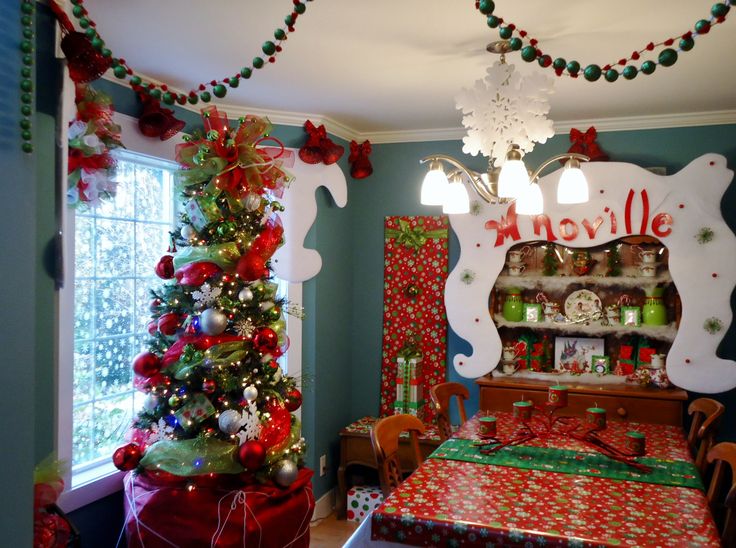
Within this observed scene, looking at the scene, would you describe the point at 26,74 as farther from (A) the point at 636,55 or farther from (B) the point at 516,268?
(B) the point at 516,268

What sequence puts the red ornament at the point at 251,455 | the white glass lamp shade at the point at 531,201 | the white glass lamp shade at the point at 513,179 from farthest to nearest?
the red ornament at the point at 251,455, the white glass lamp shade at the point at 531,201, the white glass lamp shade at the point at 513,179

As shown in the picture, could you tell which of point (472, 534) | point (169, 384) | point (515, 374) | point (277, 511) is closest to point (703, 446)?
point (515, 374)

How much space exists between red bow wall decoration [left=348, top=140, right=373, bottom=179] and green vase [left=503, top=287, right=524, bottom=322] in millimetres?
1246

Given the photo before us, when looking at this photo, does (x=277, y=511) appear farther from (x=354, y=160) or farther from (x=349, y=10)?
(x=354, y=160)

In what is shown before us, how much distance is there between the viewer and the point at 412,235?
428 centimetres

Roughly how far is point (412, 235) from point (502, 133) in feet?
5.67

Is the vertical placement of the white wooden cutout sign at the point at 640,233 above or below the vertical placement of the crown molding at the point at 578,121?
below

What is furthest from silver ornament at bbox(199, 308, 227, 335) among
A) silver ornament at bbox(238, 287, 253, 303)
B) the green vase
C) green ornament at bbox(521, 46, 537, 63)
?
the green vase

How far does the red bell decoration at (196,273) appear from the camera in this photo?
8.56 ft

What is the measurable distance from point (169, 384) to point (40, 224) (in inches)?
32.0

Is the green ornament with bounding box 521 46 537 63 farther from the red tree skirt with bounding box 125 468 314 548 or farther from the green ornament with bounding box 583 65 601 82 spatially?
the red tree skirt with bounding box 125 468 314 548

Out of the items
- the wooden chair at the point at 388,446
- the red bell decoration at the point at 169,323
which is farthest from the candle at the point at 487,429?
the red bell decoration at the point at 169,323

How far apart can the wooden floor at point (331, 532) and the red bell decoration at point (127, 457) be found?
141cm

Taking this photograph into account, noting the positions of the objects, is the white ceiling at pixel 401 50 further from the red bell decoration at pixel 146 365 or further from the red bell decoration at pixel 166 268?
the red bell decoration at pixel 146 365
